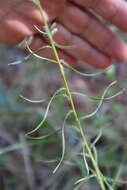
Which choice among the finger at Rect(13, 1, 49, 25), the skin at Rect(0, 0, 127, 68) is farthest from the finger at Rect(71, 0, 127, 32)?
the finger at Rect(13, 1, 49, 25)

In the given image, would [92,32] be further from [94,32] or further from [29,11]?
[29,11]

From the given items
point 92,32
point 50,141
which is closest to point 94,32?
point 92,32

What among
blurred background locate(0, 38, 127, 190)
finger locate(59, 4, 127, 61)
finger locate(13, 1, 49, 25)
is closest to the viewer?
finger locate(13, 1, 49, 25)

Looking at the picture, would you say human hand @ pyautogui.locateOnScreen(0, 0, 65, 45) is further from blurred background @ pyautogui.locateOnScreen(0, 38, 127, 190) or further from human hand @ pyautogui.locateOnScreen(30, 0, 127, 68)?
blurred background @ pyautogui.locateOnScreen(0, 38, 127, 190)

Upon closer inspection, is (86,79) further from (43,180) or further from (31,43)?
(31,43)

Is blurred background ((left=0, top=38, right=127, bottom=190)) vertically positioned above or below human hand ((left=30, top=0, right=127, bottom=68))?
below

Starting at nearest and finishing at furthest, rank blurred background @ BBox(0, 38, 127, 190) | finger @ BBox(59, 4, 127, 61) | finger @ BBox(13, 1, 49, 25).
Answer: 1. finger @ BBox(13, 1, 49, 25)
2. finger @ BBox(59, 4, 127, 61)
3. blurred background @ BBox(0, 38, 127, 190)

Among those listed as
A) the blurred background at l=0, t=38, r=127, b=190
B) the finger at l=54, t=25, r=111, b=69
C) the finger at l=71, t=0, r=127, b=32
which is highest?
the finger at l=71, t=0, r=127, b=32

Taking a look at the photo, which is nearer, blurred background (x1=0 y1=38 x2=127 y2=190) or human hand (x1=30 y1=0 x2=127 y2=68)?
human hand (x1=30 y1=0 x2=127 y2=68)
